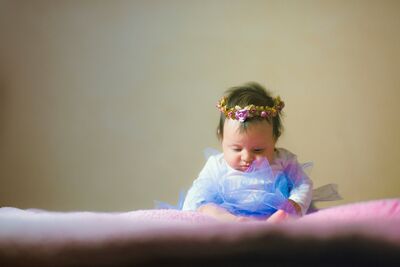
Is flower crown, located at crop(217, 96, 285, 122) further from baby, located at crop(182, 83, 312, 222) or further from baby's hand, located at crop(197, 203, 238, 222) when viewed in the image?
baby's hand, located at crop(197, 203, 238, 222)

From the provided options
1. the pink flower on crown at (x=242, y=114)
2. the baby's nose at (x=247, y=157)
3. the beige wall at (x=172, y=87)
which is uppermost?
the beige wall at (x=172, y=87)

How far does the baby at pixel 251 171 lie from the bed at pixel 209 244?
637 millimetres

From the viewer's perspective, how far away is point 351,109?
162cm

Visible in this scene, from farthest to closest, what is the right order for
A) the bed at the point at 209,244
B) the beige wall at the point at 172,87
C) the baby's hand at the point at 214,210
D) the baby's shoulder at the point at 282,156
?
1. the beige wall at the point at 172,87
2. the baby's shoulder at the point at 282,156
3. the baby's hand at the point at 214,210
4. the bed at the point at 209,244

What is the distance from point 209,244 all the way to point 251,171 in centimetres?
75

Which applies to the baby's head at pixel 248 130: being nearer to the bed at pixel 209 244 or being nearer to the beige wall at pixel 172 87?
the beige wall at pixel 172 87

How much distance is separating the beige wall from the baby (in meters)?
0.38

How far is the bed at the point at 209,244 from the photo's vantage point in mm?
393

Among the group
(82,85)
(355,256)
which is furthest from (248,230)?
(82,85)

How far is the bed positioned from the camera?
39 centimetres

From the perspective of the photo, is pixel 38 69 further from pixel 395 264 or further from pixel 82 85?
pixel 395 264

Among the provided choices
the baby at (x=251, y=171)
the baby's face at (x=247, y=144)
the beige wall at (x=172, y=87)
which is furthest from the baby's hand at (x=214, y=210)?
the beige wall at (x=172, y=87)

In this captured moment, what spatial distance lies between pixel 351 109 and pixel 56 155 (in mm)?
1021

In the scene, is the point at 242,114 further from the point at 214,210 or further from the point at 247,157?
the point at 214,210
